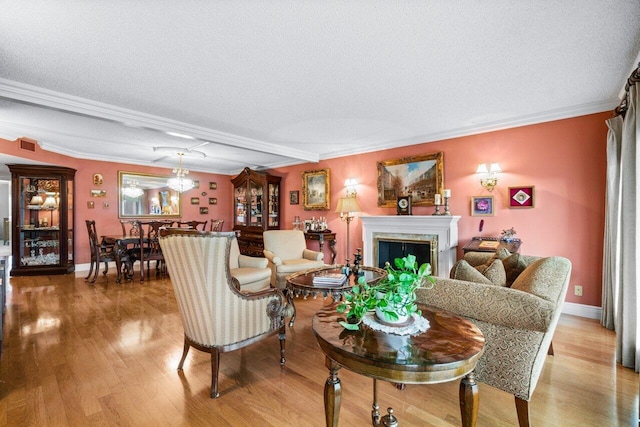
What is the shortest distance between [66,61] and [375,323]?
3.12 metres

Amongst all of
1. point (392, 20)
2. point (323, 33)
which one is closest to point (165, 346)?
point (323, 33)

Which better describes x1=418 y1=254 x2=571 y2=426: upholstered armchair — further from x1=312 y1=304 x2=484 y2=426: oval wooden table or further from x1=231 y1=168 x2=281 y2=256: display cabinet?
x1=231 y1=168 x2=281 y2=256: display cabinet

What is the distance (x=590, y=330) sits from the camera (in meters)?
2.98

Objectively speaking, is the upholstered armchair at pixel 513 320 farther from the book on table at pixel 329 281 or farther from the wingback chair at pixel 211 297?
the wingback chair at pixel 211 297

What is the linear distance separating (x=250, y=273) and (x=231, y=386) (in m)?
1.60

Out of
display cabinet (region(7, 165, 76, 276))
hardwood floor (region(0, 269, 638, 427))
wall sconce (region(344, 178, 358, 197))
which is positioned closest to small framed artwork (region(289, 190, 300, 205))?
wall sconce (region(344, 178, 358, 197))

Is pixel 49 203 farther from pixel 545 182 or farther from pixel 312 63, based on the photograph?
pixel 545 182

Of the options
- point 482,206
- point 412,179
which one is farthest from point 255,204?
point 482,206

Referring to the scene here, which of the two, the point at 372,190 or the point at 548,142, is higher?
the point at 548,142

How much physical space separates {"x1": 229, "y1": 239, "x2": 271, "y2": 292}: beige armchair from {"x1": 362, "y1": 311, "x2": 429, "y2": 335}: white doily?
223 cm

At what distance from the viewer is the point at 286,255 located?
14.9 ft

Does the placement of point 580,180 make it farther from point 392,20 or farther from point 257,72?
point 257,72

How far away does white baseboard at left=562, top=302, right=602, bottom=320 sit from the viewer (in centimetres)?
329

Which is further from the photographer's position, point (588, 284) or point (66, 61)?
point (588, 284)
